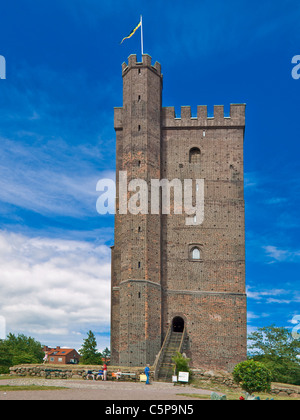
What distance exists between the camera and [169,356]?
35438 mm

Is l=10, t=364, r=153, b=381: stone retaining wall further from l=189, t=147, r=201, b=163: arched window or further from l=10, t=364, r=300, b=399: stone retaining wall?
l=189, t=147, r=201, b=163: arched window

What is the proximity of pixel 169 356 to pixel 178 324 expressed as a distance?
18.9 feet

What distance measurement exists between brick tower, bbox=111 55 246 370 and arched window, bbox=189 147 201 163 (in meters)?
0.08

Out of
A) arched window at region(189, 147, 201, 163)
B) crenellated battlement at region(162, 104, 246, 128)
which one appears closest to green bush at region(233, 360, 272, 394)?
arched window at region(189, 147, 201, 163)

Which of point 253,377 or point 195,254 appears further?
point 195,254

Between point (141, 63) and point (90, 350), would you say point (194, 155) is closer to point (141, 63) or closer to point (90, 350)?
point (141, 63)

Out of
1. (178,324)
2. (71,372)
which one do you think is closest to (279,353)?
(178,324)

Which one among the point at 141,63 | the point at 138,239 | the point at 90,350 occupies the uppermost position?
the point at 141,63

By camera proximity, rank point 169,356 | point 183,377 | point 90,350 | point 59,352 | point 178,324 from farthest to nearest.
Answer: point 59,352 < point 90,350 < point 178,324 < point 169,356 < point 183,377

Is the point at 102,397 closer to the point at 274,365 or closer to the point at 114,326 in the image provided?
the point at 114,326

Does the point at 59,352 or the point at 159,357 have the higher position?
the point at 159,357

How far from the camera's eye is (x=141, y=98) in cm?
4094
